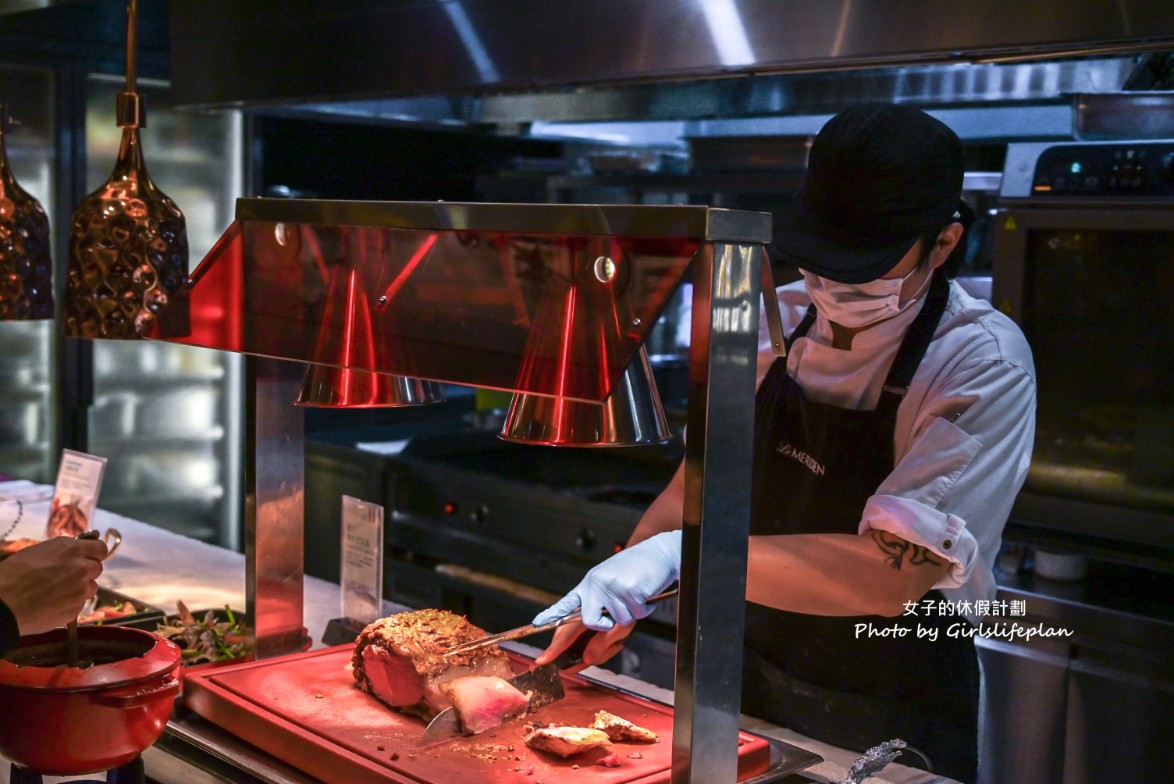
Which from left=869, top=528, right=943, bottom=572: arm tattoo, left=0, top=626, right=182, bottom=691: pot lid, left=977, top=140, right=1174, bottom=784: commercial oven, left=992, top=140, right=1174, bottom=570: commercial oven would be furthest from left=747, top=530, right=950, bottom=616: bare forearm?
left=992, top=140, right=1174, bottom=570: commercial oven

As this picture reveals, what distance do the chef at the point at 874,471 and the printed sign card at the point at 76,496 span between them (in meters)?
1.28

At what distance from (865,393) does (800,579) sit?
479mm

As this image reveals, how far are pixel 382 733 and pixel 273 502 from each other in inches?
18.4

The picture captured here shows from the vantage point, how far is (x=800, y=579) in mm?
1888

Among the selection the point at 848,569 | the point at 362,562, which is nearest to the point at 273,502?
the point at 362,562

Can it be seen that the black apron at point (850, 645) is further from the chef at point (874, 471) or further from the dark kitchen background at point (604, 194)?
the dark kitchen background at point (604, 194)

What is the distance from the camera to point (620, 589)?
1.55 metres

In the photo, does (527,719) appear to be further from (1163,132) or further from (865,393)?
(1163,132)

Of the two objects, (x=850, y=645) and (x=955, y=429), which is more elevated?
(x=955, y=429)

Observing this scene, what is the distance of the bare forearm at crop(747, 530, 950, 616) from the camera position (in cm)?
186

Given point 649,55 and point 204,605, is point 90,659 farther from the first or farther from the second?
point 649,55

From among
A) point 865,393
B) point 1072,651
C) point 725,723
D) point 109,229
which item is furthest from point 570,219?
point 1072,651

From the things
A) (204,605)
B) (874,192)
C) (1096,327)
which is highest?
(874,192)

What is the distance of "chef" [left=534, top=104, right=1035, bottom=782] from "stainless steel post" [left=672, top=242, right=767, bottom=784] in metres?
0.27
